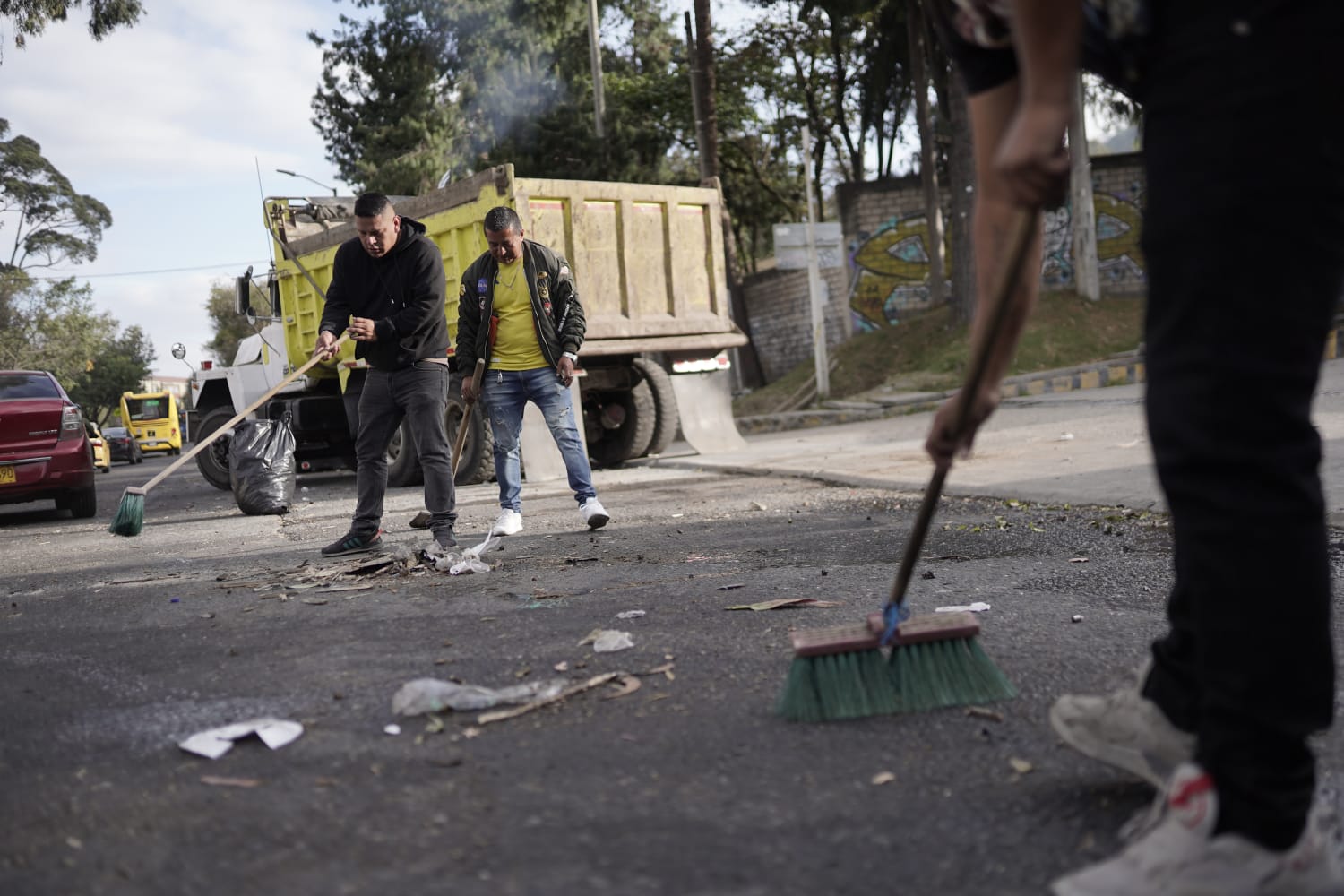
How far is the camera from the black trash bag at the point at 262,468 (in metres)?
9.84

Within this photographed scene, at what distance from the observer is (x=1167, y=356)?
1.66 metres

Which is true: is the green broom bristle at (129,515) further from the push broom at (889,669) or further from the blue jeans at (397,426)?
the push broom at (889,669)

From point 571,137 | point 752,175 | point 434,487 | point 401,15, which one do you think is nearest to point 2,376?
point 434,487

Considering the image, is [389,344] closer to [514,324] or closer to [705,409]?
[514,324]

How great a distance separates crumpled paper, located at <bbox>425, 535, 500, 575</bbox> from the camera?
5562 mm

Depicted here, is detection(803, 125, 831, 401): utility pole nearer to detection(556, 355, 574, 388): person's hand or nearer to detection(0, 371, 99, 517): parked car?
detection(0, 371, 99, 517): parked car

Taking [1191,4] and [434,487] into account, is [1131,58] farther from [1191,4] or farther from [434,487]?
[434,487]

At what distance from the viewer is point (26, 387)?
11359 millimetres

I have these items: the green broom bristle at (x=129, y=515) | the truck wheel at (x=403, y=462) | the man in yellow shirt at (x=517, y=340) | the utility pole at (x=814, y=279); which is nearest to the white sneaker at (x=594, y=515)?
the man in yellow shirt at (x=517, y=340)

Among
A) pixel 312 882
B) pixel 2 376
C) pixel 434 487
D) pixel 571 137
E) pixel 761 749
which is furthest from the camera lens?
pixel 571 137

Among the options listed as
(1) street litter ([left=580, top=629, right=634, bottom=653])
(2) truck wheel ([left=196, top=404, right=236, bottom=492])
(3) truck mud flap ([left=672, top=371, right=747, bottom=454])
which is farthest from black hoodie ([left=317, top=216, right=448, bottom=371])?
(2) truck wheel ([left=196, top=404, right=236, bottom=492])

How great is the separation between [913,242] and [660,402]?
15.8 metres

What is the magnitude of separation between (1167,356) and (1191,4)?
0.48 m

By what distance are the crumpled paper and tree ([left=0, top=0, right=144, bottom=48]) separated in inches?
490
